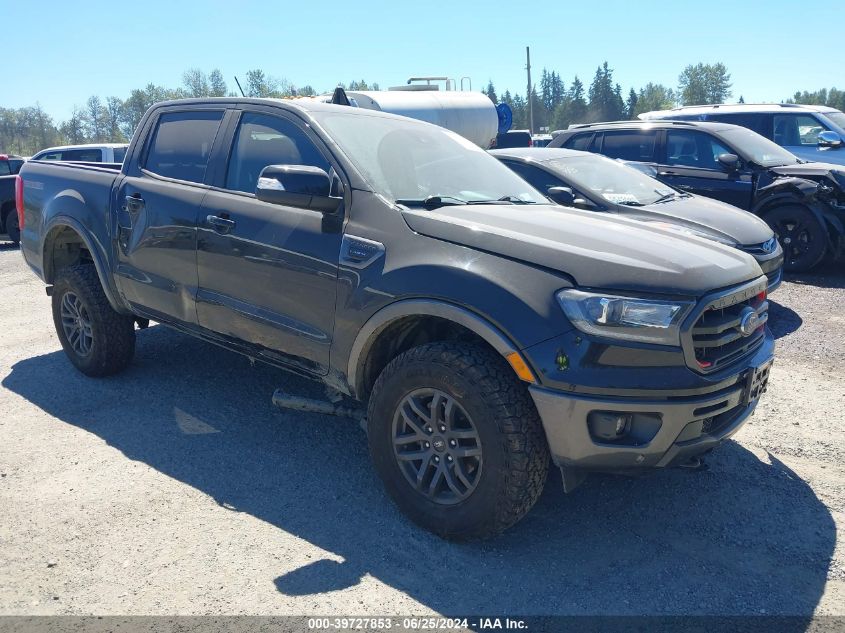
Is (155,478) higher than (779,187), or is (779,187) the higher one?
(779,187)

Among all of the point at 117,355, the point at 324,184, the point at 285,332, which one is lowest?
the point at 117,355

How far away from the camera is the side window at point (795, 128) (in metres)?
11.7

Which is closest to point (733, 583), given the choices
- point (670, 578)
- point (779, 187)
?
point (670, 578)

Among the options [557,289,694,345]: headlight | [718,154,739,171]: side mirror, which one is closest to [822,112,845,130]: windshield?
[718,154,739,171]: side mirror

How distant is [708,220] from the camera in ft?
21.9

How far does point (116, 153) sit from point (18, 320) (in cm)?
609

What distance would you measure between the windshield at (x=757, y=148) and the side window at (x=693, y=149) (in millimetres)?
178

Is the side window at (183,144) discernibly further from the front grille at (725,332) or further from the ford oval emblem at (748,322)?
the ford oval emblem at (748,322)

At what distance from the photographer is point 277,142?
12.9 ft

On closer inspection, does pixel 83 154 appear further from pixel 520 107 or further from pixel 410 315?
pixel 520 107

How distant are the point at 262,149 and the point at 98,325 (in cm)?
194

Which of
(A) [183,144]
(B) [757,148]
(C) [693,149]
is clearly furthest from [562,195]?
(B) [757,148]

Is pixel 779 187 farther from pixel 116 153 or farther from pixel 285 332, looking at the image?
pixel 116 153


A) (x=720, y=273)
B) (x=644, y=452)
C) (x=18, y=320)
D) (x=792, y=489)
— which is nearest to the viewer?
(x=644, y=452)
